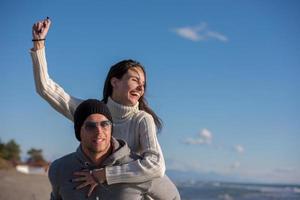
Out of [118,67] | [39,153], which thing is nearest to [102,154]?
[118,67]

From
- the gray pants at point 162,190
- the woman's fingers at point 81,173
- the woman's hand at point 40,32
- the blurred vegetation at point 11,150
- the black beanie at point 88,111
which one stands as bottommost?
the gray pants at point 162,190

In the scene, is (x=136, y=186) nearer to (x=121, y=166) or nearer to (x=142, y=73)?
(x=121, y=166)

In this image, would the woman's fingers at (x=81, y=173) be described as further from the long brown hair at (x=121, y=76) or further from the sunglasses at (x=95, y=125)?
the long brown hair at (x=121, y=76)

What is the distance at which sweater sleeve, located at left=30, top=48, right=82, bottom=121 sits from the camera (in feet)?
11.4

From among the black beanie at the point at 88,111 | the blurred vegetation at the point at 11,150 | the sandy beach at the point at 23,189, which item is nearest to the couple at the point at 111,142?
the black beanie at the point at 88,111

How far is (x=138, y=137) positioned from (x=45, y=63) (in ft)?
2.22

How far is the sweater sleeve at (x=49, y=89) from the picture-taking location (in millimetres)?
3471

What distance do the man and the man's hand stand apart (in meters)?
0.70

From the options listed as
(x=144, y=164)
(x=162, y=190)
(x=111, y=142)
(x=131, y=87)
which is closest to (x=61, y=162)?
(x=111, y=142)

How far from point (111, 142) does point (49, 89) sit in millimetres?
867

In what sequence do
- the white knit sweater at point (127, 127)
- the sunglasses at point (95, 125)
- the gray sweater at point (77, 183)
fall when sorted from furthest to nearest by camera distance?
the white knit sweater at point (127, 127) → the gray sweater at point (77, 183) → the sunglasses at point (95, 125)

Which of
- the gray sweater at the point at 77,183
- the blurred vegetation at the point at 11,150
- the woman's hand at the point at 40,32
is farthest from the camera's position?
the blurred vegetation at the point at 11,150

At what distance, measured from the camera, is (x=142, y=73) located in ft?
11.6

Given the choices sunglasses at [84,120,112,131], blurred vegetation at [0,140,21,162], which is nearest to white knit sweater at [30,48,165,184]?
sunglasses at [84,120,112,131]
